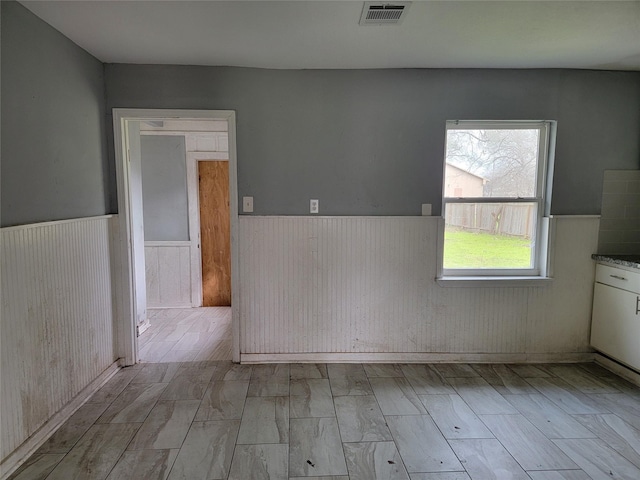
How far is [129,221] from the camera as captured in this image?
9.77 ft

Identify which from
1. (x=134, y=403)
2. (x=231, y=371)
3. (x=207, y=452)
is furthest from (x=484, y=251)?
(x=134, y=403)

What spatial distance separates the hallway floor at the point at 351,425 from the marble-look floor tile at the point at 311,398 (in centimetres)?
1

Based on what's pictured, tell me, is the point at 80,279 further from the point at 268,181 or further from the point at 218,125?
the point at 218,125

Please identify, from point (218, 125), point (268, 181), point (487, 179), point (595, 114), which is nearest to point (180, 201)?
point (218, 125)

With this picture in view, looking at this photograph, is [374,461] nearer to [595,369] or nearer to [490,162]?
[595,369]

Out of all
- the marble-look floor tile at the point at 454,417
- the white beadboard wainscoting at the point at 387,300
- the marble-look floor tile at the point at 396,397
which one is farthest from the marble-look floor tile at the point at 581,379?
the marble-look floor tile at the point at 396,397

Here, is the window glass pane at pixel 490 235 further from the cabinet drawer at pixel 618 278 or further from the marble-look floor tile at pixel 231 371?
the marble-look floor tile at pixel 231 371

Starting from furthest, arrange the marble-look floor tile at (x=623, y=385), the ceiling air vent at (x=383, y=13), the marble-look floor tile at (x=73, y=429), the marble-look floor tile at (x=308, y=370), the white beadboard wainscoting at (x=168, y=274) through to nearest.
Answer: the white beadboard wainscoting at (x=168, y=274)
the marble-look floor tile at (x=308, y=370)
the marble-look floor tile at (x=623, y=385)
the marble-look floor tile at (x=73, y=429)
the ceiling air vent at (x=383, y=13)

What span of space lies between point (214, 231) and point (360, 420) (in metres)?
3.23

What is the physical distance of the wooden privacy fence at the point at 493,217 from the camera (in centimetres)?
305

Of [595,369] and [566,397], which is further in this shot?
[595,369]

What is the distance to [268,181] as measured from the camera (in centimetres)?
294

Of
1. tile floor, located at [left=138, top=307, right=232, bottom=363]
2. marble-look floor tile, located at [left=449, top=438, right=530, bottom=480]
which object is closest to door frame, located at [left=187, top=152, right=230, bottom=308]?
tile floor, located at [left=138, top=307, right=232, bottom=363]

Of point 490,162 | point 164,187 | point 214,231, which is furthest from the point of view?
point 214,231
